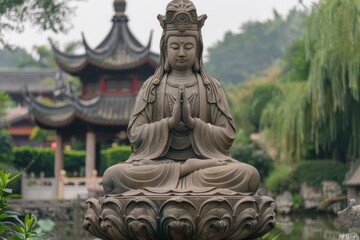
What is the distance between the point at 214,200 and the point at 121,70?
25098mm

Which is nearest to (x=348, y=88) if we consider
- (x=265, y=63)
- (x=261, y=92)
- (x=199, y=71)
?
(x=199, y=71)

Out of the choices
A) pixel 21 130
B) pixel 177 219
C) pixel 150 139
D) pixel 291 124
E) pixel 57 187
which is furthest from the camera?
pixel 21 130

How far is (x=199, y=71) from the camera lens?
9.84 metres

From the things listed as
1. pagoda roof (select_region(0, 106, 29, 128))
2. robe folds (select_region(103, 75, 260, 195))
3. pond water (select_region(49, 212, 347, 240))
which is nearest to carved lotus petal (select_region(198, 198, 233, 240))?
robe folds (select_region(103, 75, 260, 195))

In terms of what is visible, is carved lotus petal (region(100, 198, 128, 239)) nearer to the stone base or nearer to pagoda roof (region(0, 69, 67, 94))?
the stone base

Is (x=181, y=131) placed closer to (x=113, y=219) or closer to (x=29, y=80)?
(x=113, y=219)

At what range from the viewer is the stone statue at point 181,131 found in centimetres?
900

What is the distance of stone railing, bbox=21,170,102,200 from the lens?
29.5 meters

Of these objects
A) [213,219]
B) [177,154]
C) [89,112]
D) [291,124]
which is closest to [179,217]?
[213,219]

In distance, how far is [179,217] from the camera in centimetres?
848

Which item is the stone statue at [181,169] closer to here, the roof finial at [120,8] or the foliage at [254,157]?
the foliage at [254,157]

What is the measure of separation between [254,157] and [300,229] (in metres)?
11.3

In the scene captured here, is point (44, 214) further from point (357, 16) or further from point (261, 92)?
point (261, 92)

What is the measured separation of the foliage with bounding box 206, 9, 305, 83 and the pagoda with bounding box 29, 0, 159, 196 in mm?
71397
